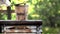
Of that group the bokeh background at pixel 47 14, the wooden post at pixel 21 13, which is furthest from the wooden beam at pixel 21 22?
the bokeh background at pixel 47 14

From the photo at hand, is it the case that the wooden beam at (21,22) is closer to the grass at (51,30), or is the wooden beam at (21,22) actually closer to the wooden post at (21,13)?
the wooden post at (21,13)

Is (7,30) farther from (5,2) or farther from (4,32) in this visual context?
(5,2)

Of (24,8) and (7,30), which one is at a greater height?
(24,8)

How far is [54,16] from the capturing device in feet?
10.0

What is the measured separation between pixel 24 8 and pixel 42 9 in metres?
1.42

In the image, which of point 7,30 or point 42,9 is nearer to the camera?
point 7,30

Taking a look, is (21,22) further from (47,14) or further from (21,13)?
(47,14)

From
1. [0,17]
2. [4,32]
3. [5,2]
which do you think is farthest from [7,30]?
[0,17]

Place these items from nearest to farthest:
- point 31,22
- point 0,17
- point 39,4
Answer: point 31,22 → point 0,17 → point 39,4

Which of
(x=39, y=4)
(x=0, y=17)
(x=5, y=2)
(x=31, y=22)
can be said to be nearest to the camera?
(x=31, y=22)

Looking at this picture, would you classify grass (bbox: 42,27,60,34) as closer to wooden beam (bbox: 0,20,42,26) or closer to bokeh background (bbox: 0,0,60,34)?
bokeh background (bbox: 0,0,60,34)

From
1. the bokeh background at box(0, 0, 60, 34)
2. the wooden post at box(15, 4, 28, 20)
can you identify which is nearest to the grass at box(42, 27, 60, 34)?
the bokeh background at box(0, 0, 60, 34)

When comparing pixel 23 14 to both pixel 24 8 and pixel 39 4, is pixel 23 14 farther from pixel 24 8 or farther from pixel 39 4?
pixel 39 4

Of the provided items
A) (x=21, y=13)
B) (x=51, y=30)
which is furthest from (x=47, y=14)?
(x=21, y=13)
